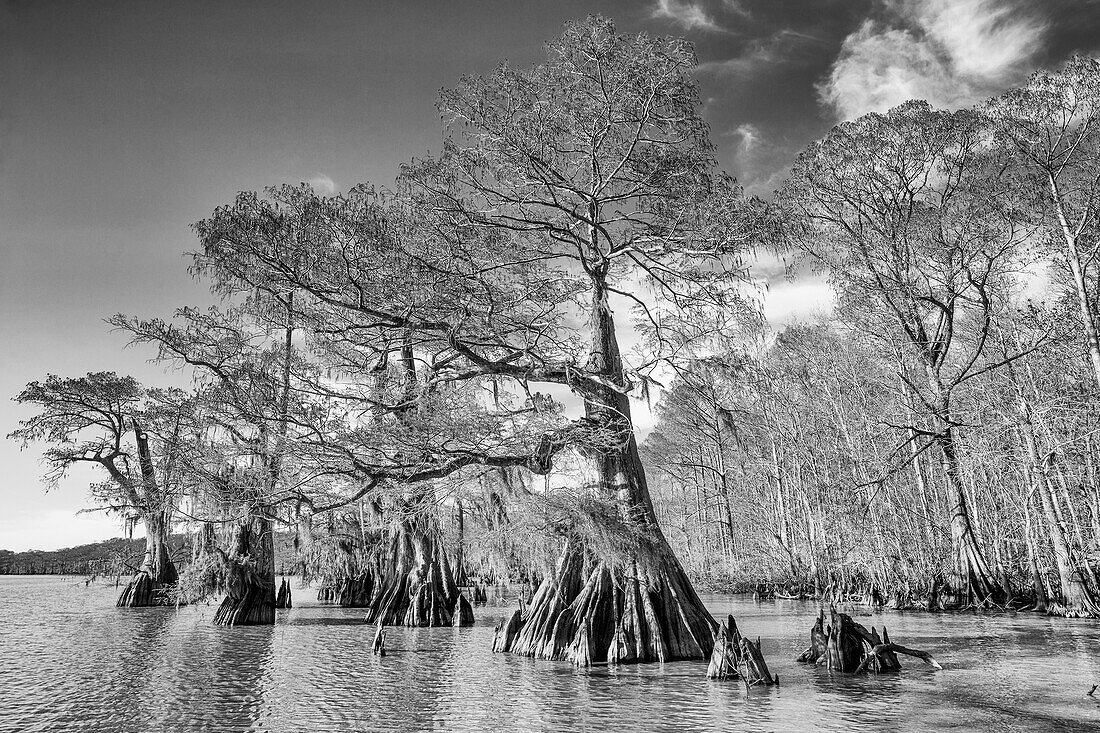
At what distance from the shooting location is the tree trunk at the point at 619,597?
34.2 feet

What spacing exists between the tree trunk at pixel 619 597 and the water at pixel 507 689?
1.58ft

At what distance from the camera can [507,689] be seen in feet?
28.3

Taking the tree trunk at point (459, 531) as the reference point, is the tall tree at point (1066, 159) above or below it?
above

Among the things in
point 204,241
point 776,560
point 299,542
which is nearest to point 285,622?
point 299,542

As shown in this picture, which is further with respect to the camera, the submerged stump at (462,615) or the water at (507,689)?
the submerged stump at (462,615)

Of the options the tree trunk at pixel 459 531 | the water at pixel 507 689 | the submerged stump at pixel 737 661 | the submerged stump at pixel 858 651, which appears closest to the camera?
the water at pixel 507 689

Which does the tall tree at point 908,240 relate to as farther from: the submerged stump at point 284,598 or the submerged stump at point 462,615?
the submerged stump at point 284,598

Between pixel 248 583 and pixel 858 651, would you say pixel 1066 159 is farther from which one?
pixel 248 583

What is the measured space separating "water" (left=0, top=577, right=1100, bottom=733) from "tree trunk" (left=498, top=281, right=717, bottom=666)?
0.48m

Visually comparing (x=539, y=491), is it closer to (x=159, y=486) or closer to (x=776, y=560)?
(x=159, y=486)

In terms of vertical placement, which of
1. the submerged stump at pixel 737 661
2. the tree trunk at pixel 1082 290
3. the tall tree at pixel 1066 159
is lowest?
the submerged stump at pixel 737 661

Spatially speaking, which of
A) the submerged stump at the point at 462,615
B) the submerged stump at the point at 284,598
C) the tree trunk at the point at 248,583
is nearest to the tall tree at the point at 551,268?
the submerged stump at the point at 462,615

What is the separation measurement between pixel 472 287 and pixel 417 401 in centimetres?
211

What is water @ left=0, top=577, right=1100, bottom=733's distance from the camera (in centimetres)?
685
